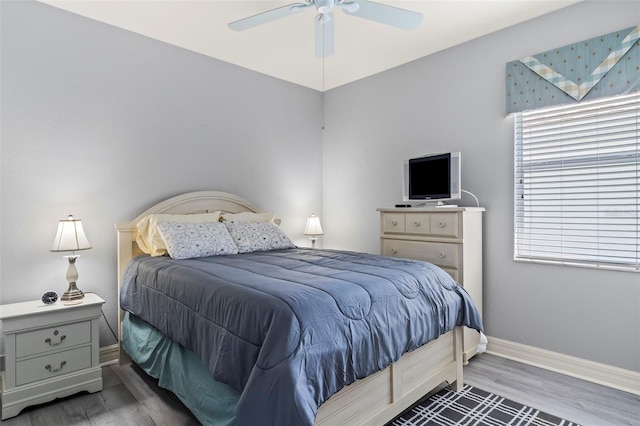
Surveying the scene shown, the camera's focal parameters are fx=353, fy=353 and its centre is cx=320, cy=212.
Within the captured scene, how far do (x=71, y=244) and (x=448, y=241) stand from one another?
8.87 feet

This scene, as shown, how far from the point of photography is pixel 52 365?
2191mm

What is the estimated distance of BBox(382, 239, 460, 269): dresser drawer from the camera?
2732 mm

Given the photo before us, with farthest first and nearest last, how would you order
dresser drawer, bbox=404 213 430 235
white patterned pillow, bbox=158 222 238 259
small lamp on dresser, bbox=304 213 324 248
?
small lamp on dresser, bbox=304 213 324 248, dresser drawer, bbox=404 213 430 235, white patterned pillow, bbox=158 222 238 259

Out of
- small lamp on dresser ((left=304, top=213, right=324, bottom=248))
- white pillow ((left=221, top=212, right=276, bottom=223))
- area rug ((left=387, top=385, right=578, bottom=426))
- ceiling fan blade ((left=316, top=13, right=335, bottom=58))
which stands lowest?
area rug ((left=387, top=385, right=578, bottom=426))

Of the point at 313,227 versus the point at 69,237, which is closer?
the point at 69,237

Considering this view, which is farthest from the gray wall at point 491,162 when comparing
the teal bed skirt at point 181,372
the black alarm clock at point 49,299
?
the black alarm clock at point 49,299

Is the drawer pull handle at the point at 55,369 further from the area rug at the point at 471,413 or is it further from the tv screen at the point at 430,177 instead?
the tv screen at the point at 430,177

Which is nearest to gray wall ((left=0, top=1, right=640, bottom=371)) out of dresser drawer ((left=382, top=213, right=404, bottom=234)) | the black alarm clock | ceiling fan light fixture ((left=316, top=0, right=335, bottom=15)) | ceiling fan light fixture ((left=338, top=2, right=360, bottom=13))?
the black alarm clock

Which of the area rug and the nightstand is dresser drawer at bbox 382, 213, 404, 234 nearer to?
the area rug

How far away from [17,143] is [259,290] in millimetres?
2188

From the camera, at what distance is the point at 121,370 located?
8.64 ft

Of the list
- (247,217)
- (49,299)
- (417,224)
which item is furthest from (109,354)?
(417,224)

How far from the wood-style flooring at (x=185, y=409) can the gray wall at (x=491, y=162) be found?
310 mm

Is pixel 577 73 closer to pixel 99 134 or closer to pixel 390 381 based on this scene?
pixel 390 381
